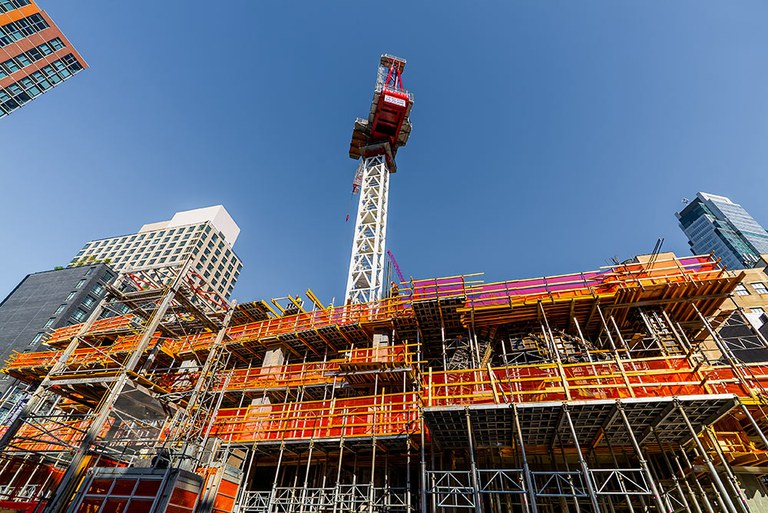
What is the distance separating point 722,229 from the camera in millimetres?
138625

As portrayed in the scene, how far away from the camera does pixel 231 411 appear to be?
2131 centimetres

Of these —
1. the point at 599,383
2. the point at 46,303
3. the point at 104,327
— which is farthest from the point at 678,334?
the point at 46,303

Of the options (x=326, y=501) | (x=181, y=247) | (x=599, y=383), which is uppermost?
(x=181, y=247)

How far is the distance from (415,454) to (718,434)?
40.9ft

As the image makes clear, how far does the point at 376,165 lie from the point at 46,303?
5533 cm

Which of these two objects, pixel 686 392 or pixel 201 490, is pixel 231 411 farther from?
pixel 686 392

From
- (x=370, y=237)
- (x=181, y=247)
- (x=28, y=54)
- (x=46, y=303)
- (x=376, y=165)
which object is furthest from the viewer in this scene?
(x=181, y=247)

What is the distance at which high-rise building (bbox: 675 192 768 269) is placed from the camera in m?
131

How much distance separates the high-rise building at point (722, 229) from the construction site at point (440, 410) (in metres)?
142

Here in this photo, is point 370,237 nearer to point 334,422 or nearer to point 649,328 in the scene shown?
point 334,422

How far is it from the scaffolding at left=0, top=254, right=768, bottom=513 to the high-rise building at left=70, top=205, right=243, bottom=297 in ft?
215

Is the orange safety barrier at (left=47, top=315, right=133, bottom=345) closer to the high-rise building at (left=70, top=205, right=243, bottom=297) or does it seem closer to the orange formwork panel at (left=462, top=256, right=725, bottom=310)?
the orange formwork panel at (left=462, top=256, right=725, bottom=310)

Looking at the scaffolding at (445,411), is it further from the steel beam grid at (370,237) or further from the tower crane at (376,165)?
the tower crane at (376,165)

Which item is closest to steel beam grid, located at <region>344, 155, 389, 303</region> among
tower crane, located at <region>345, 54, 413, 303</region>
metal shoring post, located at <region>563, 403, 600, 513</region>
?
tower crane, located at <region>345, 54, 413, 303</region>
